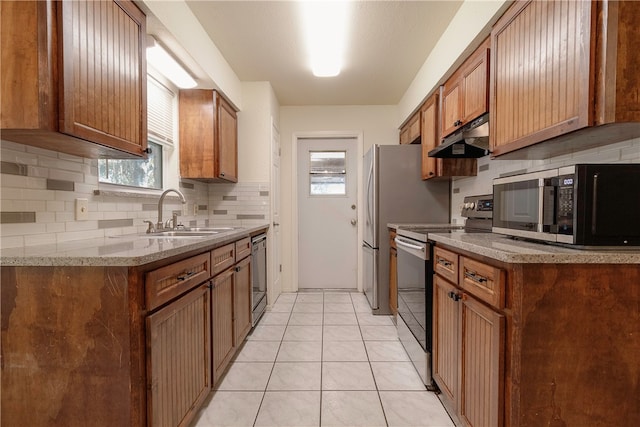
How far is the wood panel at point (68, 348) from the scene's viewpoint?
1021 mm

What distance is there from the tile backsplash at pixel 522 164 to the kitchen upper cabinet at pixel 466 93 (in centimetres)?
41

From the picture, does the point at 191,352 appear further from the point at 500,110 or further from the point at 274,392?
the point at 500,110

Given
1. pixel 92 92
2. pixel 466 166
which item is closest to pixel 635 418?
pixel 466 166

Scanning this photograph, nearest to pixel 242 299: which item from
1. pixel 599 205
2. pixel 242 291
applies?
pixel 242 291

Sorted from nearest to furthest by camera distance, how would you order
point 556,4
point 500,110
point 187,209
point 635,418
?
point 635,418
point 556,4
point 500,110
point 187,209

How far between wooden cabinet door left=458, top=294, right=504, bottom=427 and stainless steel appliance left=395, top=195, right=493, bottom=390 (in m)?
0.43

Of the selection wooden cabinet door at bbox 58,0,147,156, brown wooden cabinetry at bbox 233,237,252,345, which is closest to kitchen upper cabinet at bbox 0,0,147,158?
wooden cabinet door at bbox 58,0,147,156

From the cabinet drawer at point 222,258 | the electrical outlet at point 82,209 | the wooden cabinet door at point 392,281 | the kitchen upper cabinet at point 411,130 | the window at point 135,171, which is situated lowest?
the wooden cabinet door at point 392,281

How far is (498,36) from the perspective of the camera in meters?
1.65

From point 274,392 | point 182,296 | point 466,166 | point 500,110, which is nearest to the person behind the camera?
point 182,296

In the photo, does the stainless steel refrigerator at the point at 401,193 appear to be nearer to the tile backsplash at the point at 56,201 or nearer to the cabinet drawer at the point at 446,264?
the cabinet drawer at the point at 446,264

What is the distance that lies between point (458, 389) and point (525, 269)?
745 mm

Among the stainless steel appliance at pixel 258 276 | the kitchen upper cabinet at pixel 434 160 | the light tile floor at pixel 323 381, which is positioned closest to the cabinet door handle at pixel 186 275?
the light tile floor at pixel 323 381

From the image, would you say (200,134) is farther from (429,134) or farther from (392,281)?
(392,281)
